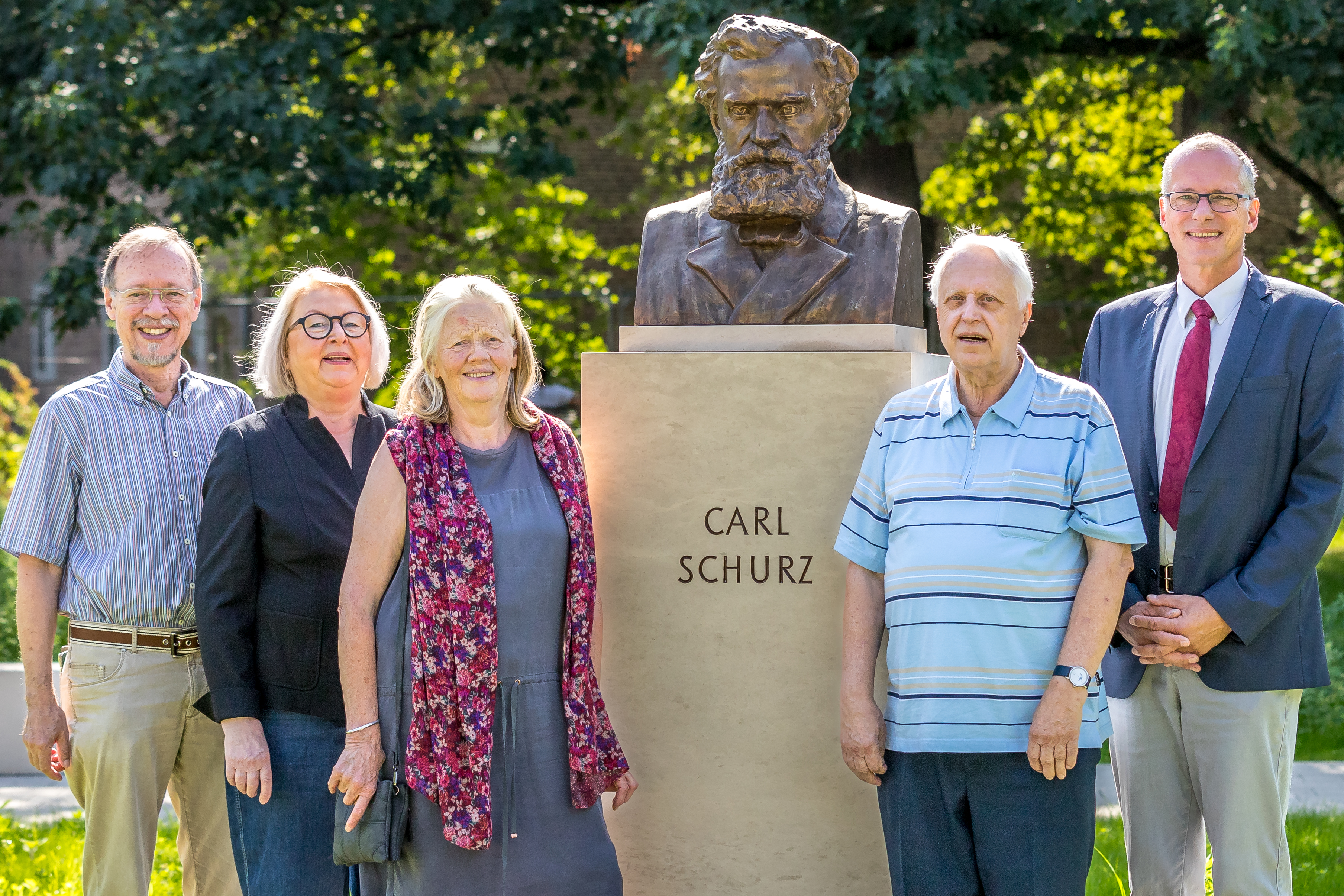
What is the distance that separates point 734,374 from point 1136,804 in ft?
4.87

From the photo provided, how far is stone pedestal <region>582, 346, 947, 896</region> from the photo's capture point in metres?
3.82

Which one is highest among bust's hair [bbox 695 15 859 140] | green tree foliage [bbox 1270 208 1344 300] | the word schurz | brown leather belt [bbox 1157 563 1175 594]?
green tree foliage [bbox 1270 208 1344 300]

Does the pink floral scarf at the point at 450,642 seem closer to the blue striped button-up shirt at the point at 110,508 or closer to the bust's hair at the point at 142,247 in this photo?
the blue striped button-up shirt at the point at 110,508

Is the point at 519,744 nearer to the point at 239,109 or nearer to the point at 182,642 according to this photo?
the point at 182,642

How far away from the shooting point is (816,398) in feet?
12.5

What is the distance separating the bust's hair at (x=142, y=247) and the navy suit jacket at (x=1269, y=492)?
8.11 feet

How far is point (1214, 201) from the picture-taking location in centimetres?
339

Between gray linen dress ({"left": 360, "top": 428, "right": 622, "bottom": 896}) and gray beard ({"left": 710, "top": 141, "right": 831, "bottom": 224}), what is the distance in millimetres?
1221

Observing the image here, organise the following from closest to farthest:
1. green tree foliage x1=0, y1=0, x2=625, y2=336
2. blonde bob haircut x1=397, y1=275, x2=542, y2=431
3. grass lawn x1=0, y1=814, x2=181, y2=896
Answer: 1. blonde bob haircut x1=397, y1=275, x2=542, y2=431
2. grass lawn x1=0, y1=814, x2=181, y2=896
3. green tree foliage x1=0, y1=0, x2=625, y2=336

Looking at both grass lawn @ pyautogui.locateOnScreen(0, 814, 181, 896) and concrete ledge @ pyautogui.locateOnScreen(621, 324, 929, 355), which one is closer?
concrete ledge @ pyautogui.locateOnScreen(621, 324, 929, 355)

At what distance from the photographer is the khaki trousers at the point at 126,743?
346 centimetres

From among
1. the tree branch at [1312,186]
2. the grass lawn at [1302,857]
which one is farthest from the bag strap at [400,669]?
the tree branch at [1312,186]

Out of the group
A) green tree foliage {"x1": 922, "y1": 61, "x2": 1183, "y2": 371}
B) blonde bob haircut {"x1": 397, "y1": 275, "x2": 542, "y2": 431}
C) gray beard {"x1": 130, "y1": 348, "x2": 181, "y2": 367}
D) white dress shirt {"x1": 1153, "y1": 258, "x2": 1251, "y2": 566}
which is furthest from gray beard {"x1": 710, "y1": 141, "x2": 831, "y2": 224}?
green tree foliage {"x1": 922, "y1": 61, "x2": 1183, "y2": 371}

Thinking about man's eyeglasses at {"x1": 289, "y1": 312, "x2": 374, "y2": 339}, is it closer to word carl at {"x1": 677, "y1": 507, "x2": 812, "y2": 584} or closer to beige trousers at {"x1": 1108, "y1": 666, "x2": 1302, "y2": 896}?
word carl at {"x1": 677, "y1": 507, "x2": 812, "y2": 584}
